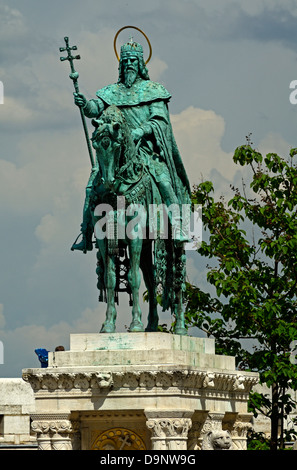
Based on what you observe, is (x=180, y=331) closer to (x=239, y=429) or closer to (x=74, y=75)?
(x=239, y=429)

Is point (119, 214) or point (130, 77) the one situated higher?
point (130, 77)

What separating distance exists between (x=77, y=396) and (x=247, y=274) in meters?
11.8

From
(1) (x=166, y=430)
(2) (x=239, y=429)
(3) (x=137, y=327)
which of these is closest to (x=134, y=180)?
(3) (x=137, y=327)

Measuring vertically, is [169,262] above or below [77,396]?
above

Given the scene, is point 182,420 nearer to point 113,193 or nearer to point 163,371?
point 163,371

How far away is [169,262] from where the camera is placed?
1391 inches

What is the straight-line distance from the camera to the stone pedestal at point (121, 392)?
107 ft

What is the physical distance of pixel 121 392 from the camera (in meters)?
32.8

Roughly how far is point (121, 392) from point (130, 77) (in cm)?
654

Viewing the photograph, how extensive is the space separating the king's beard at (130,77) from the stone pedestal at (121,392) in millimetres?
5245

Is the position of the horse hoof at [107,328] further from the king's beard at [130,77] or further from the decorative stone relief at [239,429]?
the king's beard at [130,77]

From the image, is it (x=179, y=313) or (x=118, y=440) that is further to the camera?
(x=179, y=313)

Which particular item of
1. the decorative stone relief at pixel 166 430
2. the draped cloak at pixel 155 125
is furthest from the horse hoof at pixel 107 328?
the decorative stone relief at pixel 166 430

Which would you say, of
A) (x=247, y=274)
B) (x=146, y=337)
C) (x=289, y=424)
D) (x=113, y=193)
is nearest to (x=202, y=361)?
(x=146, y=337)
